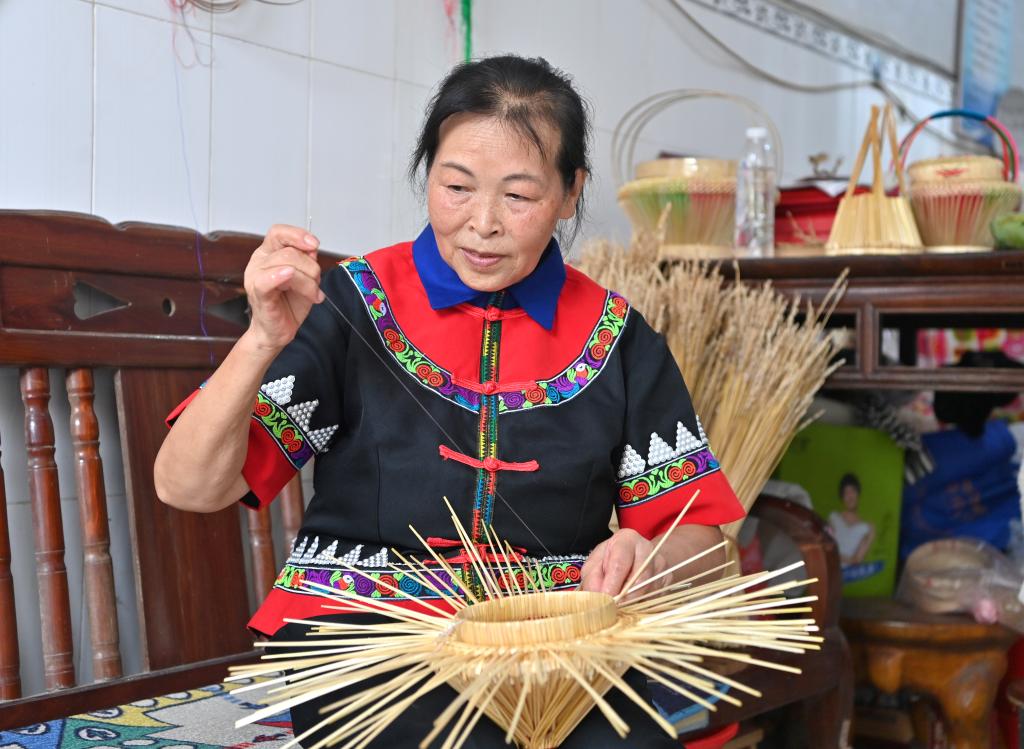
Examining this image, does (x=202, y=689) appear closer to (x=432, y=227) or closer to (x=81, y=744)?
(x=81, y=744)

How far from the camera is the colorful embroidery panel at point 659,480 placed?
158 centimetres

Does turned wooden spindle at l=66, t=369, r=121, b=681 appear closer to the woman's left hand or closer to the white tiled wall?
the white tiled wall

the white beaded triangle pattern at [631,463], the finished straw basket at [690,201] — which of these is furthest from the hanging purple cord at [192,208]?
the finished straw basket at [690,201]

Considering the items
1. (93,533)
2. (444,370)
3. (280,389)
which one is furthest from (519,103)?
(93,533)

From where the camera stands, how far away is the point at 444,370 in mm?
1516

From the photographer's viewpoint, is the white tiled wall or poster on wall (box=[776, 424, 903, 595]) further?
poster on wall (box=[776, 424, 903, 595])

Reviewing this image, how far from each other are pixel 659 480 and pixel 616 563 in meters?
0.32

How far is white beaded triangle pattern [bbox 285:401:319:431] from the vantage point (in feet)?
4.68

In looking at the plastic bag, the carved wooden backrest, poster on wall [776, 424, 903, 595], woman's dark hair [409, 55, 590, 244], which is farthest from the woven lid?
the carved wooden backrest

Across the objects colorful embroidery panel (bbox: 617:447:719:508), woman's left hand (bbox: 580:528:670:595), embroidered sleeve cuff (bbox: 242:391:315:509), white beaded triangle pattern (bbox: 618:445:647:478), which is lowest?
woman's left hand (bbox: 580:528:670:595)

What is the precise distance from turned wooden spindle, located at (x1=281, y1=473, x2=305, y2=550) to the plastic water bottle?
1.20 metres

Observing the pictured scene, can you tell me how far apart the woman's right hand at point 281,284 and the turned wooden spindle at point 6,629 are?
0.71m

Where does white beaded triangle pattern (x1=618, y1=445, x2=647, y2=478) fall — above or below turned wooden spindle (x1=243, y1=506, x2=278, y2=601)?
above

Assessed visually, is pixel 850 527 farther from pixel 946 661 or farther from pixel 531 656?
pixel 531 656
